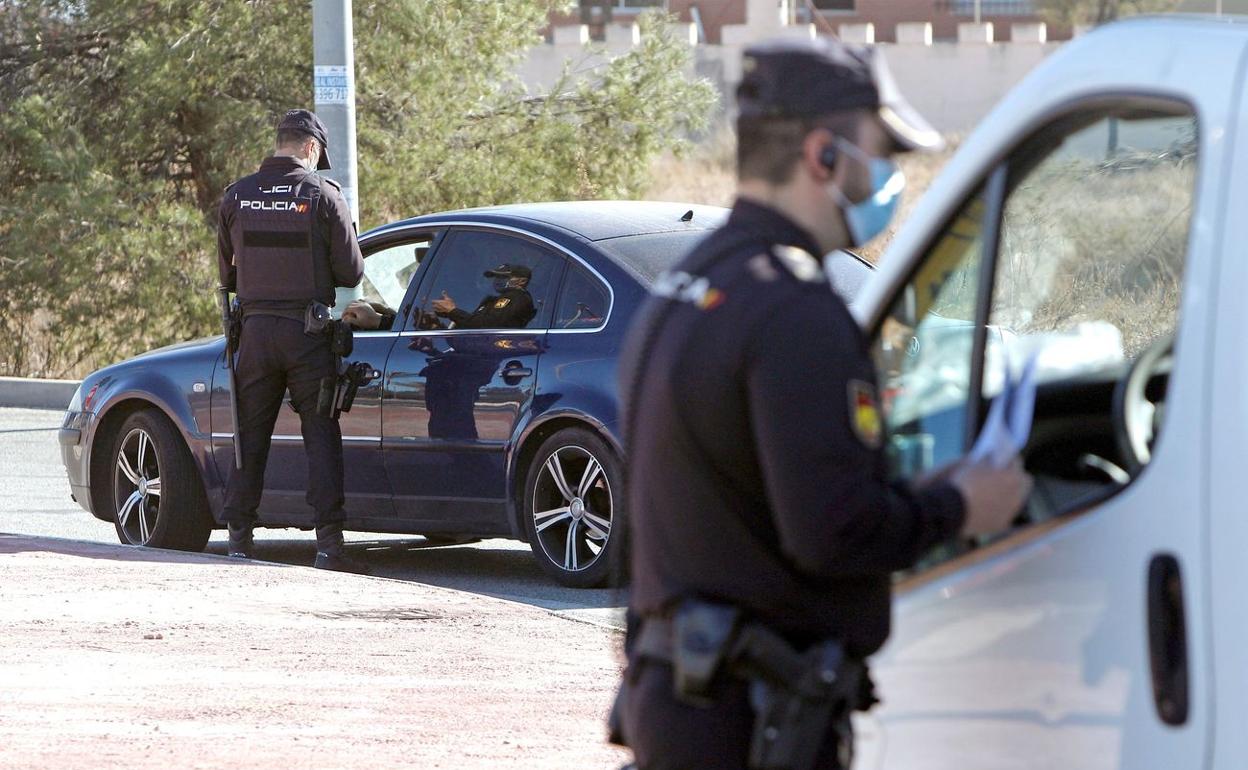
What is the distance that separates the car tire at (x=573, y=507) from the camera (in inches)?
313

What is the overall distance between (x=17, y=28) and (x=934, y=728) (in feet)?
63.0

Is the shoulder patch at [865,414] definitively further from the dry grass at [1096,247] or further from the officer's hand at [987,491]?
the dry grass at [1096,247]

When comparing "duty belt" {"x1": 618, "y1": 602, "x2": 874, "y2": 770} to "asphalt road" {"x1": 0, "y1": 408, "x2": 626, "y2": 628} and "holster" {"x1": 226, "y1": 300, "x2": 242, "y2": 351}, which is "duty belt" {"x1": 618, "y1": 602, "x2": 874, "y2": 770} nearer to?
"asphalt road" {"x1": 0, "y1": 408, "x2": 626, "y2": 628}

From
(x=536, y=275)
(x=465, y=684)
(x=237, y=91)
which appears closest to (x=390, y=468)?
(x=536, y=275)

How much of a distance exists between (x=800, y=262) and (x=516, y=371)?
19.0ft

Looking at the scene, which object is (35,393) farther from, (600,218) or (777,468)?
(777,468)

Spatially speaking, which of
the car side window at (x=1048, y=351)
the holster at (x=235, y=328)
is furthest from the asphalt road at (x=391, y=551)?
the car side window at (x=1048, y=351)

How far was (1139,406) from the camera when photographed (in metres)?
2.87

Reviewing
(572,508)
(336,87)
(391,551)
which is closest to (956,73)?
(336,87)

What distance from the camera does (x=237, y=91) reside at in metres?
19.1

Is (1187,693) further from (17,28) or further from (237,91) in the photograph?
(17,28)

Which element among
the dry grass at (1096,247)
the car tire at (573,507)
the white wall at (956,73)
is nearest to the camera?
the dry grass at (1096,247)

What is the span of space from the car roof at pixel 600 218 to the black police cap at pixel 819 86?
575cm

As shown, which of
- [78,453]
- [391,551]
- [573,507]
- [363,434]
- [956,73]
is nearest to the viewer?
[573,507]
